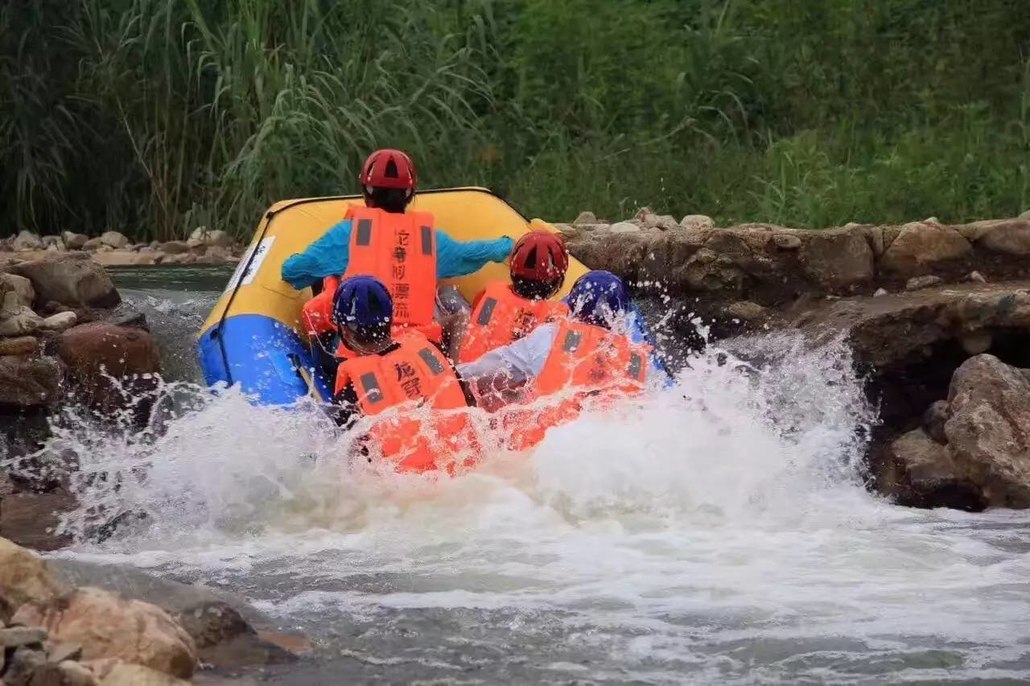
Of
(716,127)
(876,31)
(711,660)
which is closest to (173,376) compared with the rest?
(711,660)

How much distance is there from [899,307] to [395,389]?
233 cm

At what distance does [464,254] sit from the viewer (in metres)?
6.72

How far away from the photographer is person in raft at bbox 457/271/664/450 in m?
5.45

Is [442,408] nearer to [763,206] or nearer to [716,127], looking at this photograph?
[763,206]

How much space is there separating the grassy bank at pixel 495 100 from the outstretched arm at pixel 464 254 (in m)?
2.63

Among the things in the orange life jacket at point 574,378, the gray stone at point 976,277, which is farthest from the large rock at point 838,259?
the orange life jacket at point 574,378

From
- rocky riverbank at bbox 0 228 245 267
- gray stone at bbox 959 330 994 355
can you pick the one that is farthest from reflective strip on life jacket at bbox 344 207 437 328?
rocky riverbank at bbox 0 228 245 267

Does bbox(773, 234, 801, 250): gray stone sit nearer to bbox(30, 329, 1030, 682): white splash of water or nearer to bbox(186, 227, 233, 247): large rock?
bbox(30, 329, 1030, 682): white splash of water

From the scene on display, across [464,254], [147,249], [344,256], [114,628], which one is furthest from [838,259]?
[147,249]

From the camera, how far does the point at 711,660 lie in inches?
144

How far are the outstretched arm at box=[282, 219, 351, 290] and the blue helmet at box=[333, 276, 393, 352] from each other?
974 millimetres

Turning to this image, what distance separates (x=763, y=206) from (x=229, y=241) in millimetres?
3406

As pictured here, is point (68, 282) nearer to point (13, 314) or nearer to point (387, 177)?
point (13, 314)

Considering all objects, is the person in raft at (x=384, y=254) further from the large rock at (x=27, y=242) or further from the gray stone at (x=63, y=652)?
the large rock at (x=27, y=242)
